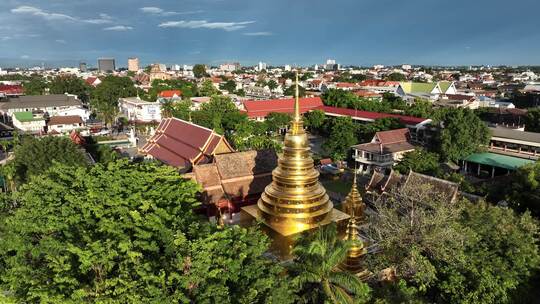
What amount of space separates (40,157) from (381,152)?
28.5 m

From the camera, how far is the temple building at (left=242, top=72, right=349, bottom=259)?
17.6 meters

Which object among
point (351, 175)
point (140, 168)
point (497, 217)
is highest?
point (140, 168)

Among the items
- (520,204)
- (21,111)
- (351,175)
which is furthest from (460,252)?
(21,111)

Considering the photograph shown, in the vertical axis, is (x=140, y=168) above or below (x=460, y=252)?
above

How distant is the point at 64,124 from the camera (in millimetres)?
62562

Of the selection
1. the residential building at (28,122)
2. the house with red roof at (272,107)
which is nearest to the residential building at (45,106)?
the residential building at (28,122)

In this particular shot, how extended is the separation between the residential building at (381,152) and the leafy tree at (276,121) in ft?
62.5

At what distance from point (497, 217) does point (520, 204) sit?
235 inches

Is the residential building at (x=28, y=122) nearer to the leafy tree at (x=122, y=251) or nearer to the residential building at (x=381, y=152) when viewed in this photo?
the residential building at (x=381, y=152)

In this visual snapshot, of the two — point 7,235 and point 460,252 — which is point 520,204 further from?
point 7,235

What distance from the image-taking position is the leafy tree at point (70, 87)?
94.0m

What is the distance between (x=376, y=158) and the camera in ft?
123

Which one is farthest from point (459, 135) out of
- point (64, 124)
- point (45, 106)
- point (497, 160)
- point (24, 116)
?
point (45, 106)

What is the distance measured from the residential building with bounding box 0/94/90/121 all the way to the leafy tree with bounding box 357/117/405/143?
5077 cm
